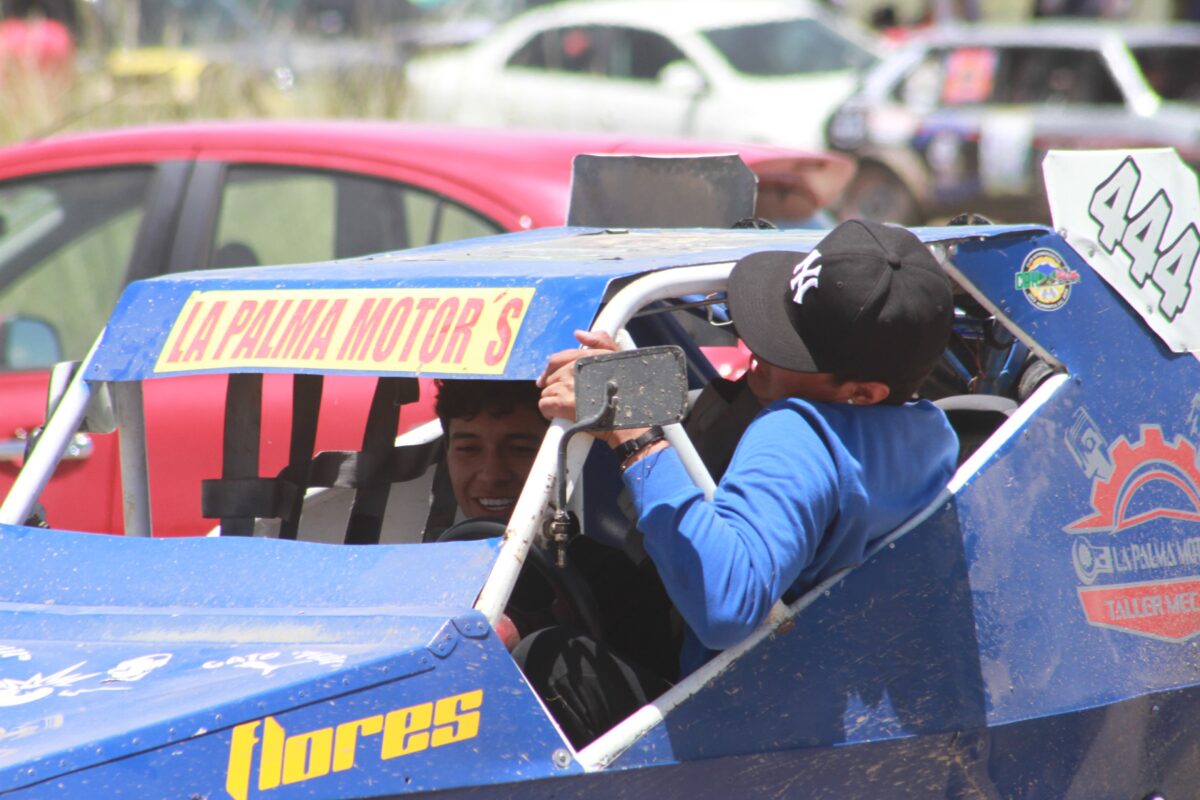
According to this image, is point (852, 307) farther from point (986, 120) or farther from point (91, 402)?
→ point (986, 120)

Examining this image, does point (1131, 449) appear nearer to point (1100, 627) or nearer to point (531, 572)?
point (1100, 627)

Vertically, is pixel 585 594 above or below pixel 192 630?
below

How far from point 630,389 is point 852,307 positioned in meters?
0.45

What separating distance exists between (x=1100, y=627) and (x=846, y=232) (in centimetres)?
83

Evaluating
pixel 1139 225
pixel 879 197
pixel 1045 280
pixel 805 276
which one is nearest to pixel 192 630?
pixel 805 276

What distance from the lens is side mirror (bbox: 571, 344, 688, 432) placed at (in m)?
2.39

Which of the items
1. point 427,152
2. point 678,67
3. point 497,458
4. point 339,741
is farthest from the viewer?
point 678,67

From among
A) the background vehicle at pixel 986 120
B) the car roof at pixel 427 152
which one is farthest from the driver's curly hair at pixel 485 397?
the background vehicle at pixel 986 120

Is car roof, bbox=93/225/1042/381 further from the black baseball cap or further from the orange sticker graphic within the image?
the black baseball cap

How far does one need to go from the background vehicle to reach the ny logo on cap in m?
9.75

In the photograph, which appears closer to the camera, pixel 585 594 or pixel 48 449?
pixel 585 594

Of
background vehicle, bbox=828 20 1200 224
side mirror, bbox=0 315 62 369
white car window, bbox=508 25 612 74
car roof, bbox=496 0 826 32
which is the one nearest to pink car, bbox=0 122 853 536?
side mirror, bbox=0 315 62 369

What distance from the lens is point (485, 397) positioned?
11.1 ft

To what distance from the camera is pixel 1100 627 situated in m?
2.98
